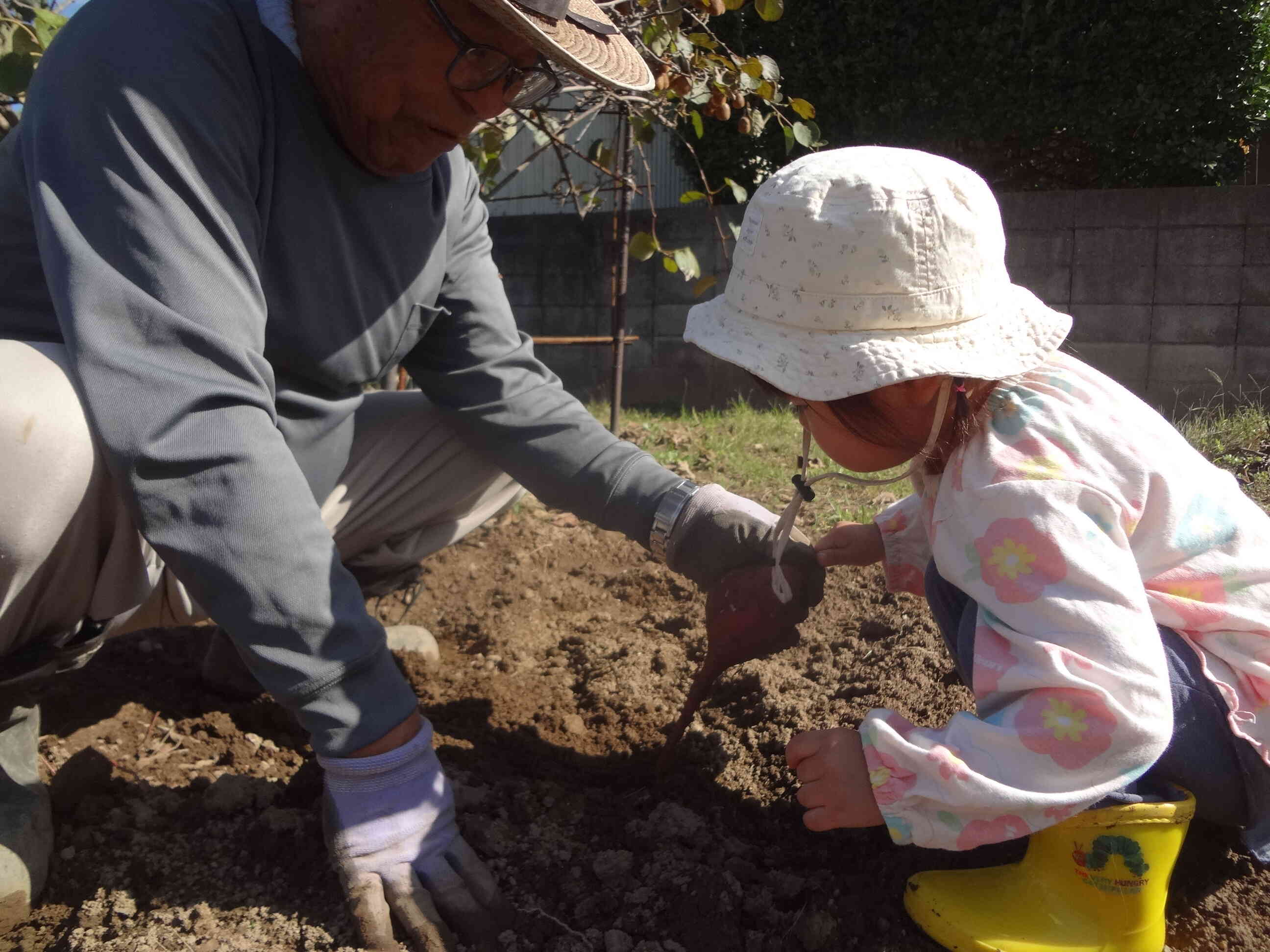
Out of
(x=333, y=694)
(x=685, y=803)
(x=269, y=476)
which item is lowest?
(x=685, y=803)

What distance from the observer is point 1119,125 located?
4895mm

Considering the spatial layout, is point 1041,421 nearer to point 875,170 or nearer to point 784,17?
point 875,170

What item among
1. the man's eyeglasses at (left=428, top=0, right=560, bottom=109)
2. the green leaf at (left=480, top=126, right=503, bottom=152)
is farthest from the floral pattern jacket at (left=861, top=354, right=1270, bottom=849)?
the green leaf at (left=480, top=126, right=503, bottom=152)

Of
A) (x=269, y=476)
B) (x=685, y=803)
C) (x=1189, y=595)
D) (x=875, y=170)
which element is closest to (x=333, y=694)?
(x=269, y=476)

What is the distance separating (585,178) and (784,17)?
2.95 metres

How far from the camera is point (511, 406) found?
203cm

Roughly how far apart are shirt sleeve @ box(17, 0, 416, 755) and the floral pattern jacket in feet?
2.38

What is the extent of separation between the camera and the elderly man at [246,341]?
1270mm

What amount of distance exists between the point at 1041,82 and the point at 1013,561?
4685 millimetres

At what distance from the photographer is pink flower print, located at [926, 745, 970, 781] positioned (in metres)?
1.12

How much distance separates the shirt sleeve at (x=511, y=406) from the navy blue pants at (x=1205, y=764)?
86cm

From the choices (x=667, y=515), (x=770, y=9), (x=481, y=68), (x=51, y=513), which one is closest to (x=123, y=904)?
(x=51, y=513)

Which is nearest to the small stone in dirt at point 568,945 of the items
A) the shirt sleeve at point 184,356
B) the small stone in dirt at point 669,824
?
the small stone in dirt at point 669,824

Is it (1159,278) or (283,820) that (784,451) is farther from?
(283,820)
